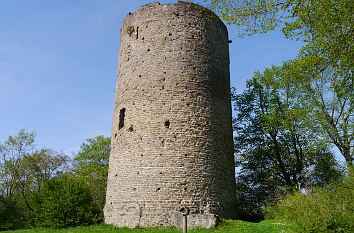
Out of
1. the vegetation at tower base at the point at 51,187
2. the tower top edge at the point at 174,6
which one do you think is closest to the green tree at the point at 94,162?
the vegetation at tower base at the point at 51,187

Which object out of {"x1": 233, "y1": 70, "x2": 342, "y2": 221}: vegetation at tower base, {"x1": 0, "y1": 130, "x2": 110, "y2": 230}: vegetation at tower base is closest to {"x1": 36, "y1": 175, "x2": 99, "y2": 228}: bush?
{"x1": 0, "y1": 130, "x2": 110, "y2": 230}: vegetation at tower base

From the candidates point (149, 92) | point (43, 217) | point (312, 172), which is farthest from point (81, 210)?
point (312, 172)

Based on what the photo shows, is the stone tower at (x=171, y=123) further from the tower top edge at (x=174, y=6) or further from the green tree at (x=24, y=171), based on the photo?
the green tree at (x=24, y=171)

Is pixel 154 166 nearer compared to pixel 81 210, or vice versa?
pixel 154 166

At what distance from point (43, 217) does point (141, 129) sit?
21.6 feet

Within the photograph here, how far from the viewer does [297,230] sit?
7578mm

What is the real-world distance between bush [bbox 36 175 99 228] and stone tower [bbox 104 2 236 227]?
1.46 metres

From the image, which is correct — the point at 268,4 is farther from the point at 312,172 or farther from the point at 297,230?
the point at 312,172

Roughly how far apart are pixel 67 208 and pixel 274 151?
12.6m

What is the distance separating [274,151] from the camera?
1831cm

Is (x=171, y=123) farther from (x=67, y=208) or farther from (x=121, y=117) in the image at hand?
(x=67, y=208)

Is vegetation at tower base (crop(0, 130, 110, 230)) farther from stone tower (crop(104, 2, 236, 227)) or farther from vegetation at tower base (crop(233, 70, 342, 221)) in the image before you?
vegetation at tower base (crop(233, 70, 342, 221))

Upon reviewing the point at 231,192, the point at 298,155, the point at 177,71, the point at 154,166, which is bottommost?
the point at 231,192

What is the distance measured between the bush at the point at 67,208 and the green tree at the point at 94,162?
11.7 m
